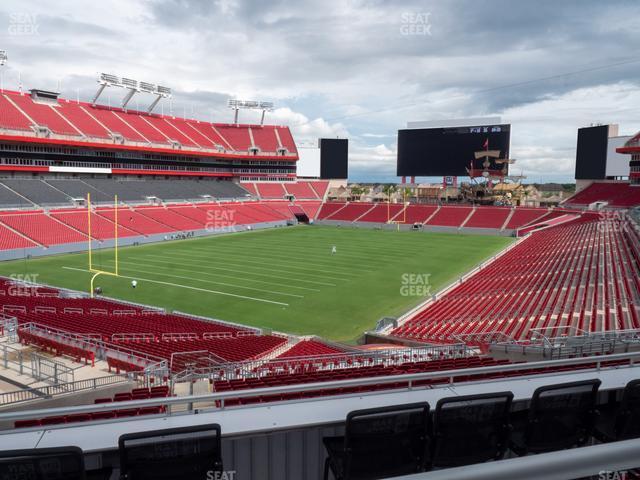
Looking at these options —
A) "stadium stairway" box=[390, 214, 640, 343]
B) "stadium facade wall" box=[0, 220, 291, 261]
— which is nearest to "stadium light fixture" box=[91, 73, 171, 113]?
"stadium facade wall" box=[0, 220, 291, 261]

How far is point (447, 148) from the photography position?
68.0 m

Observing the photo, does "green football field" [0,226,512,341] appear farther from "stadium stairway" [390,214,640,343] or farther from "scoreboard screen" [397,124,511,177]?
"scoreboard screen" [397,124,511,177]

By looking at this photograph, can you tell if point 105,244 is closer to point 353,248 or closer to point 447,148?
point 353,248

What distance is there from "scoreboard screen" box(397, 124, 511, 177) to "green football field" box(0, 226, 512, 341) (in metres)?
21.5

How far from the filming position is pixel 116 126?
61.4 metres

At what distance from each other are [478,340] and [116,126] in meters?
59.5

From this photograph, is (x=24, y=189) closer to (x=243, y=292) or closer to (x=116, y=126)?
(x=116, y=126)

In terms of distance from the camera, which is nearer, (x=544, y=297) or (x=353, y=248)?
(x=544, y=297)

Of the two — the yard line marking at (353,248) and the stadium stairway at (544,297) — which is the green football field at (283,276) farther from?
the stadium stairway at (544,297)

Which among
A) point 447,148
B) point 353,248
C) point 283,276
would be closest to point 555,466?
point 283,276

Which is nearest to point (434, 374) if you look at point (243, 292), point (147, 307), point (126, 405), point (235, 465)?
point (235, 465)

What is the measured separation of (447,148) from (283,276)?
45.9m

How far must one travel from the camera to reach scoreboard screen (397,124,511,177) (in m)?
65.1

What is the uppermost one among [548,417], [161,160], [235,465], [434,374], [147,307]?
[161,160]
